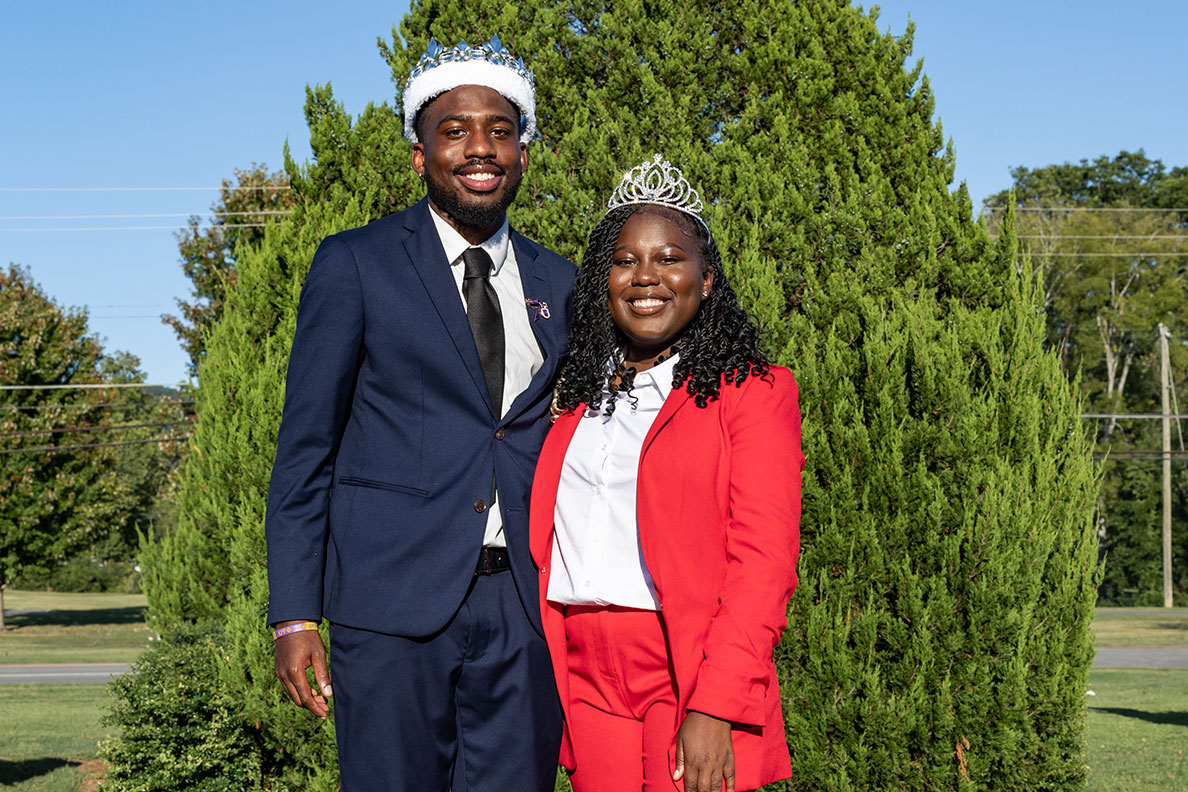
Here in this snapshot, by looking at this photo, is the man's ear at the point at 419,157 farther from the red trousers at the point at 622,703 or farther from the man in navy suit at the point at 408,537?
the red trousers at the point at 622,703

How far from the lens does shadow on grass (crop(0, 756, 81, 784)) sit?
923cm

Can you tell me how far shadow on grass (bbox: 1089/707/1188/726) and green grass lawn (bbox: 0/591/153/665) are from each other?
1540 cm

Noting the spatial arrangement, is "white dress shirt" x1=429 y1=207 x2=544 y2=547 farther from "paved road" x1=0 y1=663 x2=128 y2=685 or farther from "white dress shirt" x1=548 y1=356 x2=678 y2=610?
"paved road" x1=0 y1=663 x2=128 y2=685

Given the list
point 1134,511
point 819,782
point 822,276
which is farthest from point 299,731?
point 1134,511

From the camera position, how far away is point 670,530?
8.40ft

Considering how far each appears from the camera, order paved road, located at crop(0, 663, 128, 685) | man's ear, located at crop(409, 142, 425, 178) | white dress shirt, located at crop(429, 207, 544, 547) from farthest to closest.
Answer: paved road, located at crop(0, 663, 128, 685) → man's ear, located at crop(409, 142, 425, 178) → white dress shirt, located at crop(429, 207, 544, 547)

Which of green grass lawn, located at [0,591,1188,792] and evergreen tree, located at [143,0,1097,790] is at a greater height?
evergreen tree, located at [143,0,1097,790]

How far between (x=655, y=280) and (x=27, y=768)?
938 cm

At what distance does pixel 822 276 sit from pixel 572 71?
5.74 feet

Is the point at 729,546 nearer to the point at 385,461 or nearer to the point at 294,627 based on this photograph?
the point at 385,461

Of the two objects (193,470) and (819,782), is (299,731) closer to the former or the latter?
(193,470)

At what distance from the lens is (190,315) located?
27141 millimetres

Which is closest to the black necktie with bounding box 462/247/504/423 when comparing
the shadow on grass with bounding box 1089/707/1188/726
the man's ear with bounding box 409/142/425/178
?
the man's ear with bounding box 409/142/425/178

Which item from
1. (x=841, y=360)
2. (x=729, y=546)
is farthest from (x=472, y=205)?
(x=841, y=360)
